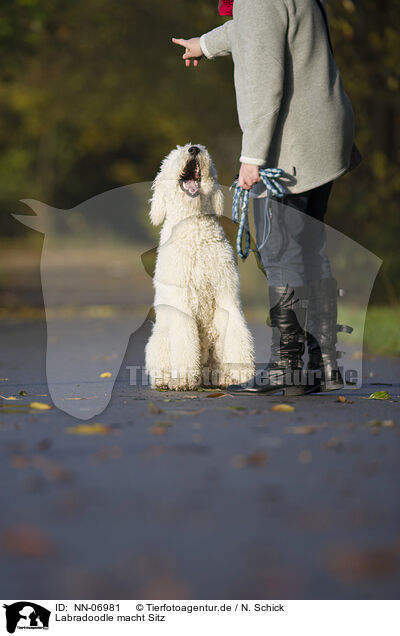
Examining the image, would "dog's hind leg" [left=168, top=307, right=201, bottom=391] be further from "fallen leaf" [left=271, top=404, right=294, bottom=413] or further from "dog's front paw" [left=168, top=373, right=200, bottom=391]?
"fallen leaf" [left=271, top=404, right=294, bottom=413]

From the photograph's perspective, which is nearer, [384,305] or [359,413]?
[359,413]

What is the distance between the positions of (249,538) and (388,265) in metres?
10.8

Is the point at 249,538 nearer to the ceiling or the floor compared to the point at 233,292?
nearer to the floor

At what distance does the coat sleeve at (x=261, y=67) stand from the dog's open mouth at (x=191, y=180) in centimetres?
43

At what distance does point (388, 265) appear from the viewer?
13.3 m

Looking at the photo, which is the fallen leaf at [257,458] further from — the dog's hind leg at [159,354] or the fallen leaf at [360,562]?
the dog's hind leg at [159,354]

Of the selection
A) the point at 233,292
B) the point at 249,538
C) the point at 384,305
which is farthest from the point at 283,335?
the point at 384,305

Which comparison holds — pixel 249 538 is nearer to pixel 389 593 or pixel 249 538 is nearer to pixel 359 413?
pixel 389 593

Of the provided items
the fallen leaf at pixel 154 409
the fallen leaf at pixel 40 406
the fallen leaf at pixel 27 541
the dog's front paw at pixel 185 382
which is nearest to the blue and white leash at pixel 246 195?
the dog's front paw at pixel 185 382

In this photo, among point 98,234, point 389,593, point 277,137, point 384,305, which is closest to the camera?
point 389,593

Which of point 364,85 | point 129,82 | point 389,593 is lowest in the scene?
point 389,593

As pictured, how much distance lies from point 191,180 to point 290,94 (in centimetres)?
81

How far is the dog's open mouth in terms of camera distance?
5926 millimetres

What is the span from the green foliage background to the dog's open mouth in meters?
6.25
